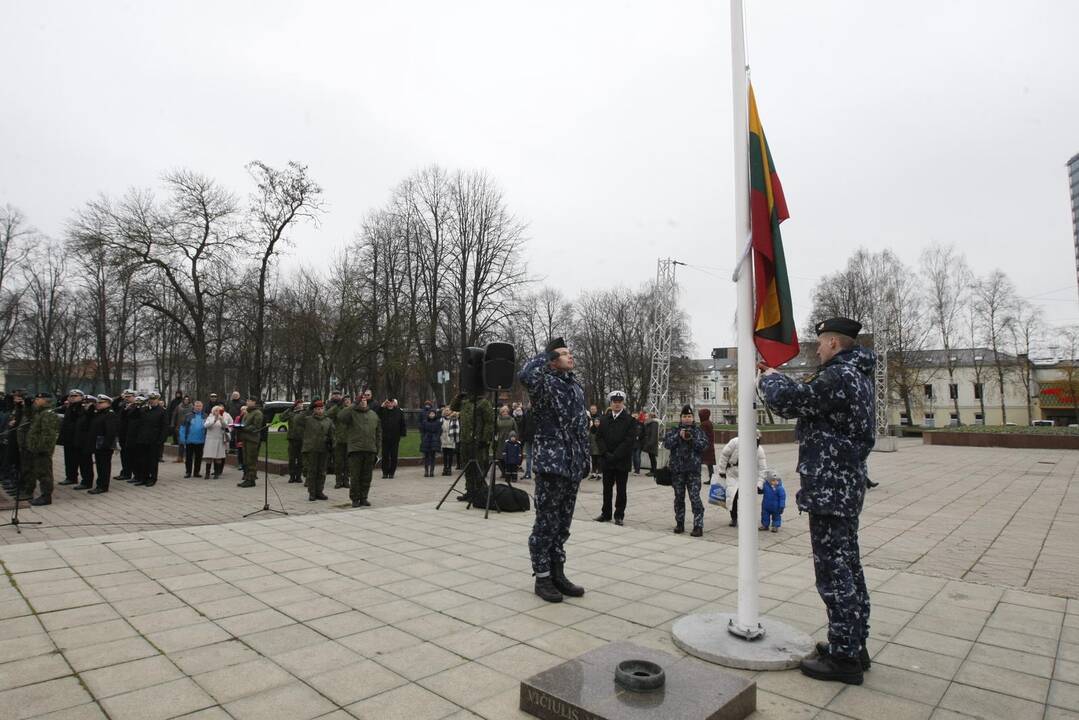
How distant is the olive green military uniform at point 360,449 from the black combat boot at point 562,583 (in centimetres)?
589

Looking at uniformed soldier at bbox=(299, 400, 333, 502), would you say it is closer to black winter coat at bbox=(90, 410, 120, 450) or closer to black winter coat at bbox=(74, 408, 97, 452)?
black winter coat at bbox=(90, 410, 120, 450)

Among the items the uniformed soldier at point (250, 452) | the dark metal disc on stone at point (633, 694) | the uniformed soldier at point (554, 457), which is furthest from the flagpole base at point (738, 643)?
the uniformed soldier at point (250, 452)

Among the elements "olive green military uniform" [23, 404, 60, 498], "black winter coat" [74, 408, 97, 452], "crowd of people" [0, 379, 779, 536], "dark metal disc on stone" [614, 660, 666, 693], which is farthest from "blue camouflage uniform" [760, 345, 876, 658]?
"black winter coat" [74, 408, 97, 452]

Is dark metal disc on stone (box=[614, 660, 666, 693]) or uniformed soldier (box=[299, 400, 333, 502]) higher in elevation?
uniformed soldier (box=[299, 400, 333, 502])

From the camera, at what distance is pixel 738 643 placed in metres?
3.96

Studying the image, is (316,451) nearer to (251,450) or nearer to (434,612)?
(251,450)

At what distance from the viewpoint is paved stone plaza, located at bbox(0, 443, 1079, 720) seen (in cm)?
328

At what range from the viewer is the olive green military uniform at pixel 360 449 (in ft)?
33.8

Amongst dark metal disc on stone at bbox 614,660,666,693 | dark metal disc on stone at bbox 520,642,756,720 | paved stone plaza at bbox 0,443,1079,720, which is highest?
dark metal disc on stone at bbox 614,660,666,693

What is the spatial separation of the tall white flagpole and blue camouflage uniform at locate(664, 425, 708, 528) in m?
4.30

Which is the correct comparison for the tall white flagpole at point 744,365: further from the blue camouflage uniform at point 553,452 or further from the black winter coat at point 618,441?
the black winter coat at point 618,441

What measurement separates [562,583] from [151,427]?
38.1 ft

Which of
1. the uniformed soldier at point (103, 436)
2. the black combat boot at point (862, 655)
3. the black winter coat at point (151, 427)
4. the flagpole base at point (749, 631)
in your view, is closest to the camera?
the black combat boot at point (862, 655)

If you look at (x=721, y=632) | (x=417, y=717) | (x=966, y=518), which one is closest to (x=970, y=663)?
(x=721, y=632)
